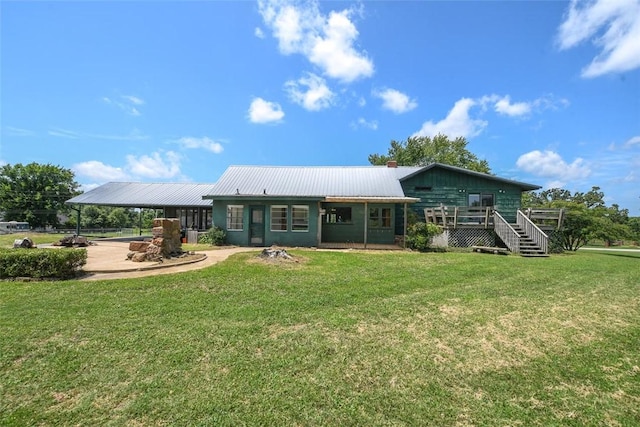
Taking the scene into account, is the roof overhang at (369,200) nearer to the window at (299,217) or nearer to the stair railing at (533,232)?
the window at (299,217)

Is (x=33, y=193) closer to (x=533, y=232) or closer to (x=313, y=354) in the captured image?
(x=313, y=354)

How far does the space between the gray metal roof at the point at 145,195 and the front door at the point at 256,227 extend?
17.9 feet

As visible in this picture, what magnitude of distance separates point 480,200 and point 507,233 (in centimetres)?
368

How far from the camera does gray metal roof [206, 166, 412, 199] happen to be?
16.5 metres

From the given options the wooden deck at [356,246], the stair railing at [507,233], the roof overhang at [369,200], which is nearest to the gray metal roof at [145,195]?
the wooden deck at [356,246]

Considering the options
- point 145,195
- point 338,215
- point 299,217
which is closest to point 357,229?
point 338,215

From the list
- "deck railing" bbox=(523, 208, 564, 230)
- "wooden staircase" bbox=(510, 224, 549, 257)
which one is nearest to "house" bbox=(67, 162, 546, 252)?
"wooden staircase" bbox=(510, 224, 549, 257)

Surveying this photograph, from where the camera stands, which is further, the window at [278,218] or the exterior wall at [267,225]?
the window at [278,218]

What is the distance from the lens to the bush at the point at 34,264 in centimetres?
675

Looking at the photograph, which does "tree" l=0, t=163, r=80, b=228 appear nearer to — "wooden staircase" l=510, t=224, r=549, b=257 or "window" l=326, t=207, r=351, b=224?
"window" l=326, t=207, r=351, b=224

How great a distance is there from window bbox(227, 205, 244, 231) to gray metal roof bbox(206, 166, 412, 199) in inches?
29.8

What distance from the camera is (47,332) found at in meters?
4.07

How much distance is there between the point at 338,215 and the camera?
16.4 metres

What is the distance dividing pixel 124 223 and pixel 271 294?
49958mm
